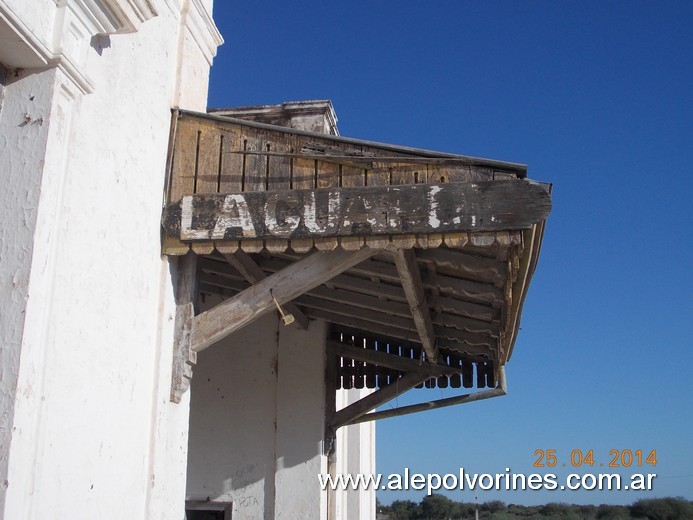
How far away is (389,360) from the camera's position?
7441 mm

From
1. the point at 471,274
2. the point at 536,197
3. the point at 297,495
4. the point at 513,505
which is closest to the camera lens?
the point at 536,197

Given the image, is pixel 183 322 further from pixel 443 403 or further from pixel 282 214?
pixel 443 403

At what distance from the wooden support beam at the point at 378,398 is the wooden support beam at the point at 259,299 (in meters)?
2.96

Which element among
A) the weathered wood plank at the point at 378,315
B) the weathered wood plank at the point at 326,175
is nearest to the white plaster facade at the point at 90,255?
the weathered wood plank at the point at 326,175

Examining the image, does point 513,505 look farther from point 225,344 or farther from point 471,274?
point 471,274

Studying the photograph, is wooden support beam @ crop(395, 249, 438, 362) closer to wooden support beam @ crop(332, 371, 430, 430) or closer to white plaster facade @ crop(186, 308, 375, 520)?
wooden support beam @ crop(332, 371, 430, 430)

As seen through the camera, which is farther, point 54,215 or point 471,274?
point 471,274

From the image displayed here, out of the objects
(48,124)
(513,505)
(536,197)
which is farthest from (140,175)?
(513,505)

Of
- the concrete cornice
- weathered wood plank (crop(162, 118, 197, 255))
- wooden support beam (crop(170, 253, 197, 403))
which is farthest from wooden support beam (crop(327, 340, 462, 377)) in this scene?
weathered wood plank (crop(162, 118, 197, 255))

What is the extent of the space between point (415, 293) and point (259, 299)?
1.12 metres

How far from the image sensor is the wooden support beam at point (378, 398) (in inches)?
287

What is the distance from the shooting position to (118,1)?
3404mm

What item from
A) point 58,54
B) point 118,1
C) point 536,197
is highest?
point 118,1

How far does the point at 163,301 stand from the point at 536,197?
7.06 feet
